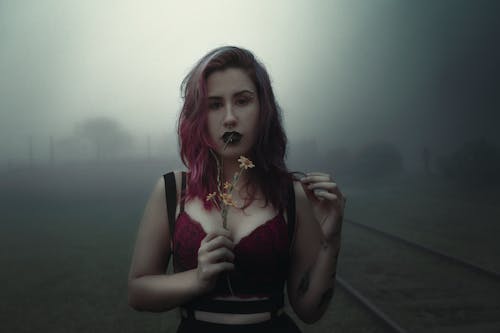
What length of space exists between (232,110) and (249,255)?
0.49 metres

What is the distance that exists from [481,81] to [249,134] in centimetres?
571

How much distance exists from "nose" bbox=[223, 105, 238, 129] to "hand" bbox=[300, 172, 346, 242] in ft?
0.99

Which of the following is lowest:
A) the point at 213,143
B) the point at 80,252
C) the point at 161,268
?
the point at 80,252

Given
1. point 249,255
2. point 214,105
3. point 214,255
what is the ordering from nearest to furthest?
point 214,255 < point 249,255 < point 214,105

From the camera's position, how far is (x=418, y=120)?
21.2 ft

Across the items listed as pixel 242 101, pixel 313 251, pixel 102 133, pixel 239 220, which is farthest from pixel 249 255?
pixel 102 133

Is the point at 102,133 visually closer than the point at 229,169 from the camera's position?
No

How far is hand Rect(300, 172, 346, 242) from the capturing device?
1.38 meters

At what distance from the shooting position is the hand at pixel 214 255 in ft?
3.90

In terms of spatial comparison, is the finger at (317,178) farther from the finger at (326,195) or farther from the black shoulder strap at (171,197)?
the black shoulder strap at (171,197)

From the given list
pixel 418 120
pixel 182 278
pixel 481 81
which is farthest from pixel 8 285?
pixel 481 81

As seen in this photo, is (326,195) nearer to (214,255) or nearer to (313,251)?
(313,251)

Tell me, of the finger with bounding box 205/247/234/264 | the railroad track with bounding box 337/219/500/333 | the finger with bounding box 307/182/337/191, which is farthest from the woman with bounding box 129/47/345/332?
the railroad track with bounding box 337/219/500/333

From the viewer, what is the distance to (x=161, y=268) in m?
1.46
